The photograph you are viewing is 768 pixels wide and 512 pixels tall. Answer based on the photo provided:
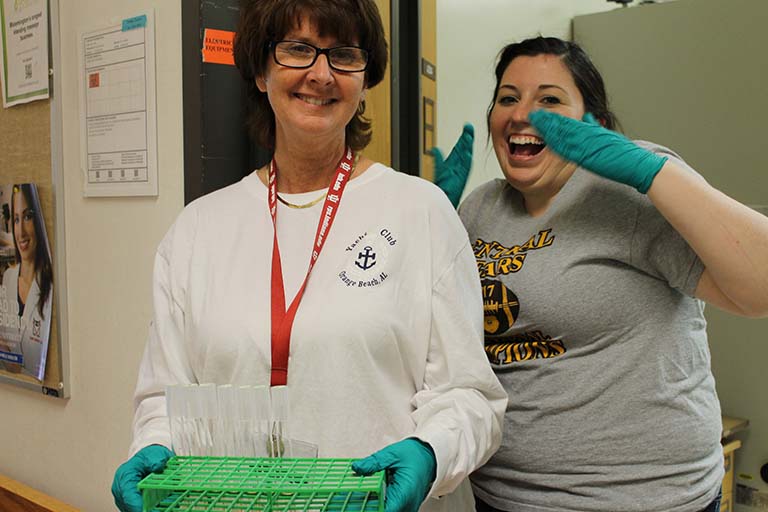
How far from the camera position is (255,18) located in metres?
1.27

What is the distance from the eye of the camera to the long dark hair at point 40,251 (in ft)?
6.98

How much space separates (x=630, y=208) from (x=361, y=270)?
1.62 ft

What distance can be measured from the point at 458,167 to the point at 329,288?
24.0 inches

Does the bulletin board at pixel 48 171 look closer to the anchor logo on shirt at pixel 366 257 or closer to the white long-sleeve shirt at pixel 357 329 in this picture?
the white long-sleeve shirt at pixel 357 329

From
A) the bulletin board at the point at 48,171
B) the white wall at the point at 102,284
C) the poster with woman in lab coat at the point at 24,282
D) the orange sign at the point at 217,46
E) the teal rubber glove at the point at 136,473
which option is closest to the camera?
the teal rubber glove at the point at 136,473

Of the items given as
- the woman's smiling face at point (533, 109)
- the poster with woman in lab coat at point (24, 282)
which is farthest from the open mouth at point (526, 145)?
the poster with woman in lab coat at point (24, 282)

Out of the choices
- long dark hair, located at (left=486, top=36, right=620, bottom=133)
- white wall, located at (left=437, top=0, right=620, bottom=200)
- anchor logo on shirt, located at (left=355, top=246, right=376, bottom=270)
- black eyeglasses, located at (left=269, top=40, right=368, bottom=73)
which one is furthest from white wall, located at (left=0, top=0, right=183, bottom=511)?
white wall, located at (left=437, top=0, right=620, bottom=200)

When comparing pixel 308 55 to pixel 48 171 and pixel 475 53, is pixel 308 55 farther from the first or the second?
pixel 475 53

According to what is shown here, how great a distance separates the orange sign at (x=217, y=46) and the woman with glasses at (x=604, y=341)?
0.70m

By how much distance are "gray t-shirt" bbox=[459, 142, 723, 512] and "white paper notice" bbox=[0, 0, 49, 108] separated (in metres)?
1.45

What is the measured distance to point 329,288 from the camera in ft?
3.99

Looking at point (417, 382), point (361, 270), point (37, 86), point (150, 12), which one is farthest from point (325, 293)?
point (37, 86)

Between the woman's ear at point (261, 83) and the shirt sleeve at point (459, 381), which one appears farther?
the woman's ear at point (261, 83)

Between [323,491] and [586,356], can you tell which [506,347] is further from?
[323,491]
